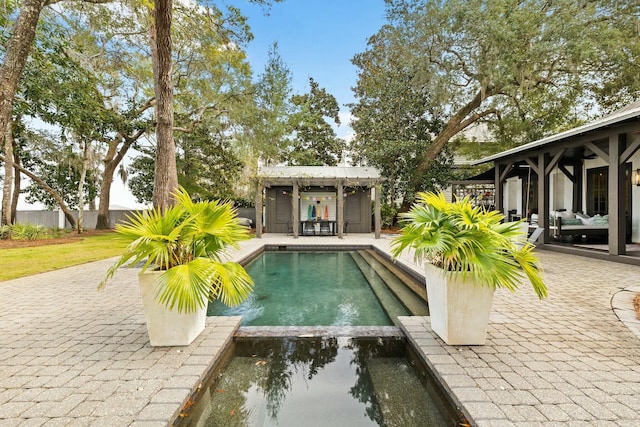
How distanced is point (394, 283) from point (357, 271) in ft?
4.37

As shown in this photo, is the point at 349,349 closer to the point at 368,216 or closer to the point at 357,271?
the point at 357,271

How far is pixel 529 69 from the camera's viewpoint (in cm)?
998

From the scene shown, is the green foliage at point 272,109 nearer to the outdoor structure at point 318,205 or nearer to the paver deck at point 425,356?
the outdoor structure at point 318,205

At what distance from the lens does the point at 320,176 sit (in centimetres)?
1201

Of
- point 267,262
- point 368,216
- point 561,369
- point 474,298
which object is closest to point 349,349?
point 474,298

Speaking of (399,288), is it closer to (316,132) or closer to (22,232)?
(22,232)

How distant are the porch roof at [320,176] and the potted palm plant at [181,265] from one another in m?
8.93

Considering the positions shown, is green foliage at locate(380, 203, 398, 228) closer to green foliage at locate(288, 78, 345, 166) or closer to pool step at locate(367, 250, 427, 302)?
pool step at locate(367, 250, 427, 302)

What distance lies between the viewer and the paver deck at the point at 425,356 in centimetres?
160

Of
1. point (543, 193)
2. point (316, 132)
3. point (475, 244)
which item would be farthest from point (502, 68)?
point (316, 132)

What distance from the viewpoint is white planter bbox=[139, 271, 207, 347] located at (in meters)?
2.31

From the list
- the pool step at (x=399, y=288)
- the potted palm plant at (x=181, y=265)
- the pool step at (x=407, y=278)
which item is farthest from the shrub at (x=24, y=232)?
the pool step at (x=407, y=278)

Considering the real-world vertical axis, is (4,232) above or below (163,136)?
below

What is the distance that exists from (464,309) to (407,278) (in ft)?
10.4
